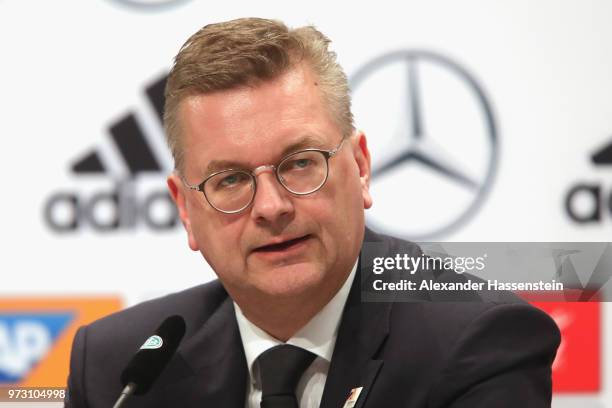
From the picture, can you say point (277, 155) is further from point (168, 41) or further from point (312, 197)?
point (168, 41)

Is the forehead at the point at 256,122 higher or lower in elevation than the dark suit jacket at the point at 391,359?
higher

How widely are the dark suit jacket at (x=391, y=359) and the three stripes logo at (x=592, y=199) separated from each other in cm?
122

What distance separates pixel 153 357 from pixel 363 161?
0.76 metres

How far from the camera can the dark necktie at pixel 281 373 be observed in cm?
204

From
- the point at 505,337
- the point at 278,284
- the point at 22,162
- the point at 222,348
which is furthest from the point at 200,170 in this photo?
the point at 22,162

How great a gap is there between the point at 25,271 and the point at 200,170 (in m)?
1.65

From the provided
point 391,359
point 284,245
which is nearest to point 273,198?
point 284,245

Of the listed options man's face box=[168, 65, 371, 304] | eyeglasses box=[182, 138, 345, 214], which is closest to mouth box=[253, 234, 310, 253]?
man's face box=[168, 65, 371, 304]

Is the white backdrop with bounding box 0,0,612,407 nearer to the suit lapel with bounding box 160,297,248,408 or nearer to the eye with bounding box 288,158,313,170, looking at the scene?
the suit lapel with bounding box 160,297,248,408

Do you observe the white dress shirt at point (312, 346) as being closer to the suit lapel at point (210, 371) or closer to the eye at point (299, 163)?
the suit lapel at point (210, 371)

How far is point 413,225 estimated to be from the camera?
10.7ft

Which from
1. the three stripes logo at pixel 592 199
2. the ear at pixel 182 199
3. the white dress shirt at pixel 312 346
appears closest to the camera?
the white dress shirt at pixel 312 346

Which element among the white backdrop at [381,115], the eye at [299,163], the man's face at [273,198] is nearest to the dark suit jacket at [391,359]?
the man's face at [273,198]

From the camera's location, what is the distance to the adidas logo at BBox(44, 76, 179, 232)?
132 inches
